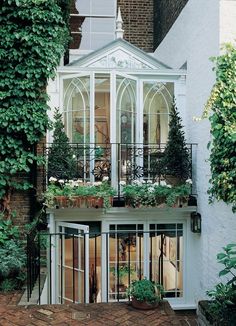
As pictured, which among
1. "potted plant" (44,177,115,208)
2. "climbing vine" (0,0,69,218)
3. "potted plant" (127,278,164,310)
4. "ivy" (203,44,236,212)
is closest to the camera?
"potted plant" (127,278,164,310)

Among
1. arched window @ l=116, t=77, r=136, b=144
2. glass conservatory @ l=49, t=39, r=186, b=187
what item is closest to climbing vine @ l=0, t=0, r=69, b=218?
glass conservatory @ l=49, t=39, r=186, b=187

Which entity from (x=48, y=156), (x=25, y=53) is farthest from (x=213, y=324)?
(x=25, y=53)

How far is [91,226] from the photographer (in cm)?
725

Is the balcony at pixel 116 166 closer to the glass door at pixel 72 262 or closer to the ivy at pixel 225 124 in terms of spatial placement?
the glass door at pixel 72 262

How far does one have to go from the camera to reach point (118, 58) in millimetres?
7738

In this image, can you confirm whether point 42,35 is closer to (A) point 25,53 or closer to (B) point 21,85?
(A) point 25,53

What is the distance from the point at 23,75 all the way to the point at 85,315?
449 cm

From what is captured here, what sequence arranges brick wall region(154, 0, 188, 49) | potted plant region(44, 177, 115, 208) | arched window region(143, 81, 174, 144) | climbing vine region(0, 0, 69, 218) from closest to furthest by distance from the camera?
1. potted plant region(44, 177, 115, 208)
2. climbing vine region(0, 0, 69, 218)
3. arched window region(143, 81, 174, 144)
4. brick wall region(154, 0, 188, 49)

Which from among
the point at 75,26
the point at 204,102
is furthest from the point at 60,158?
the point at 75,26

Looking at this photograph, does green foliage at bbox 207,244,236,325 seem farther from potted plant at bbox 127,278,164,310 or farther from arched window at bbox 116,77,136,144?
arched window at bbox 116,77,136,144

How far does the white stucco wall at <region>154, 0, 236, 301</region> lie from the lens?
241 inches

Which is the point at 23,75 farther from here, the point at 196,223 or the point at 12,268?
the point at 196,223

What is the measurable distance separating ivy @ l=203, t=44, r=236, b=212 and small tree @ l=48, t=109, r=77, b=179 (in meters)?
2.78

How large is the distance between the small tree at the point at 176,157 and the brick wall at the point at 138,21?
4.63 metres
